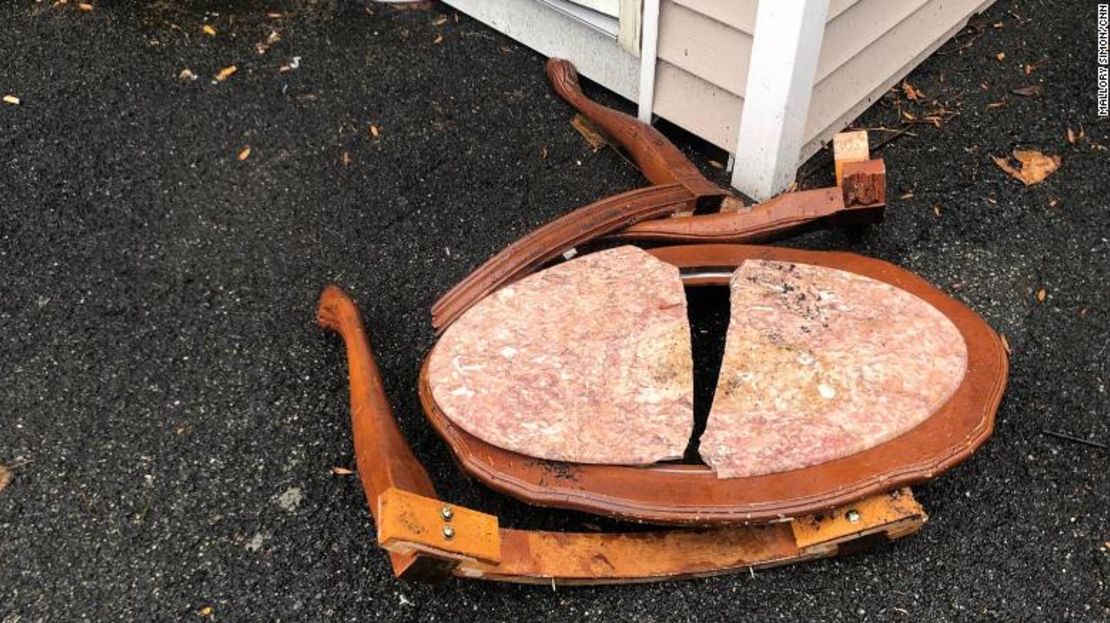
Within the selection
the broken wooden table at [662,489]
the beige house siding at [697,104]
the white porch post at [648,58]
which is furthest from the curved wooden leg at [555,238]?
the white porch post at [648,58]

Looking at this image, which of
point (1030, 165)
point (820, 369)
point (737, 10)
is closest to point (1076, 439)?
point (820, 369)

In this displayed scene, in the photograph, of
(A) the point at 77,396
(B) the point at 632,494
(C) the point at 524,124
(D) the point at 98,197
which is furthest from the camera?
(C) the point at 524,124

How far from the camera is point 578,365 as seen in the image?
1.81m

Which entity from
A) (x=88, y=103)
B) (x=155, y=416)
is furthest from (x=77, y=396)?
(x=88, y=103)

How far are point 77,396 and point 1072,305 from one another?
2435mm

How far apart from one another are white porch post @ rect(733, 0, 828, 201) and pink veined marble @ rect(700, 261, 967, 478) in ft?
1.77

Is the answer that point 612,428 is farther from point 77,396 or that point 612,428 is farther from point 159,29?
point 159,29

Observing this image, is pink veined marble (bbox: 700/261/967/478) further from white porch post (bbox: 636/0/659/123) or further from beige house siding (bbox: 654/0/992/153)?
white porch post (bbox: 636/0/659/123)

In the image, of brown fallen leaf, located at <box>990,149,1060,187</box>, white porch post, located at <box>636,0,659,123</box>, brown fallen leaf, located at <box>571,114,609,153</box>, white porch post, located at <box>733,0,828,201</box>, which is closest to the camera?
white porch post, located at <box>733,0,828,201</box>

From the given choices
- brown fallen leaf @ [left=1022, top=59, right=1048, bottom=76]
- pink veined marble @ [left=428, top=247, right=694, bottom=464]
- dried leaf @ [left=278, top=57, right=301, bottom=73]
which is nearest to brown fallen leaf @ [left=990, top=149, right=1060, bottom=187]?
brown fallen leaf @ [left=1022, top=59, right=1048, bottom=76]

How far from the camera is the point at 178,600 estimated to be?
1847 mm

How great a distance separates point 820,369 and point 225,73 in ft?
6.96

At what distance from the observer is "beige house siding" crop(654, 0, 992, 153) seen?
91.0 inches

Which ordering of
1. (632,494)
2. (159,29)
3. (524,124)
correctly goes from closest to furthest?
Answer: (632,494), (524,124), (159,29)
